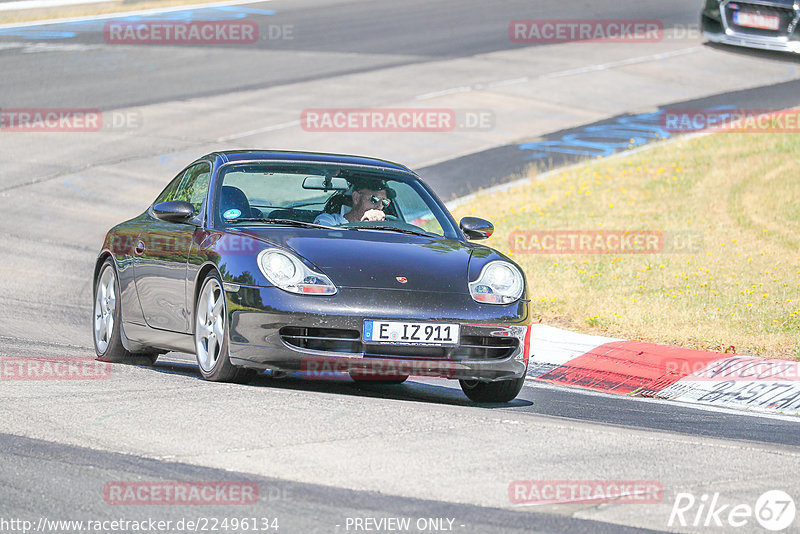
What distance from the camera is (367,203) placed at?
841 centimetres

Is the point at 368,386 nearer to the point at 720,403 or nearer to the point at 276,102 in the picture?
the point at 720,403

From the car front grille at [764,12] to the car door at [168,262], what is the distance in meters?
16.7

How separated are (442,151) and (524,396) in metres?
13.4

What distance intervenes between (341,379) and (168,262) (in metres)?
1.53

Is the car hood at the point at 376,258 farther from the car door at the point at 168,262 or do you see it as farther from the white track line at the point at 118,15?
the white track line at the point at 118,15

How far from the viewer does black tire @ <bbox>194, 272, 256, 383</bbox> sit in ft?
23.9

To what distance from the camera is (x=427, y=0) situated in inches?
1441

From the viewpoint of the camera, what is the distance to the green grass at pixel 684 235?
35.8 feet

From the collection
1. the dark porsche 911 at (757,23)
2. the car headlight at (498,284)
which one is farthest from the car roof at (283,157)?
the dark porsche 911 at (757,23)

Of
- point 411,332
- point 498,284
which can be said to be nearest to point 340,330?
point 411,332

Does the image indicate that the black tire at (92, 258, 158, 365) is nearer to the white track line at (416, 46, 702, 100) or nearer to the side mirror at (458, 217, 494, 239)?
the side mirror at (458, 217, 494, 239)

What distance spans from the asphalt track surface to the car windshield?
1.03m

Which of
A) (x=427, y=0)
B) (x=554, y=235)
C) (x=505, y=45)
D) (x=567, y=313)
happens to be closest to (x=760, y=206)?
(x=554, y=235)

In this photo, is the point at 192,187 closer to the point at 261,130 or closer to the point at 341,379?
the point at 341,379
